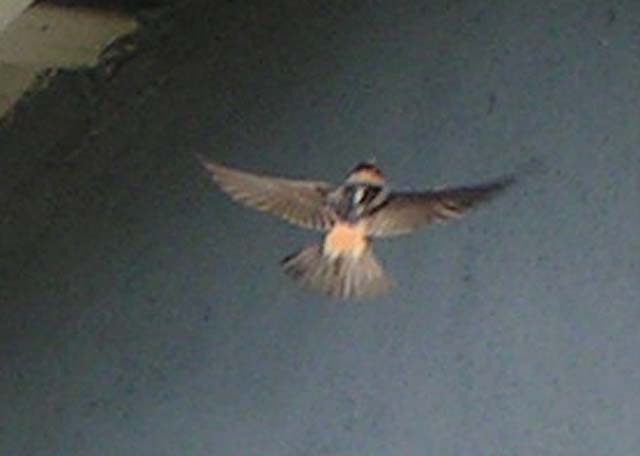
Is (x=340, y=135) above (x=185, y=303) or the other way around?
above

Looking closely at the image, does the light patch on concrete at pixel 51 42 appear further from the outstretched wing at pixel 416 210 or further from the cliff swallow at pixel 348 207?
the outstretched wing at pixel 416 210

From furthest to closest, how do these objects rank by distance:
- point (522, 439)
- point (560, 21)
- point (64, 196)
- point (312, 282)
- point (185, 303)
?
point (64, 196)
point (185, 303)
point (560, 21)
point (522, 439)
point (312, 282)

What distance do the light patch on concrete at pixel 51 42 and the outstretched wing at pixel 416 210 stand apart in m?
0.96

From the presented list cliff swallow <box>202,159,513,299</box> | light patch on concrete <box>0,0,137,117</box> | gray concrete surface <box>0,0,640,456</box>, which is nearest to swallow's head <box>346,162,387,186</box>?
cliff swallow <box>202,159,513,299</box>

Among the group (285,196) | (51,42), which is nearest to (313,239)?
(51,42)

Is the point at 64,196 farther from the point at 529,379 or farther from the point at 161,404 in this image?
the point at 529,379

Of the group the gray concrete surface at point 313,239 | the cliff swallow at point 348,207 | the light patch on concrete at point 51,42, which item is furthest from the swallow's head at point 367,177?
the light patch on concrete at point 51,42

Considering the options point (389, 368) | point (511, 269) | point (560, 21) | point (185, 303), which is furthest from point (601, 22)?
point (185, 303)

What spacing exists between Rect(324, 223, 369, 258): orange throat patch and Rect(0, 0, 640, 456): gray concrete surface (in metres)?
0.46

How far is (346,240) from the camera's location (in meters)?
1.48

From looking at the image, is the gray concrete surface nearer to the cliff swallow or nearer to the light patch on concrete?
the light patch on concrete

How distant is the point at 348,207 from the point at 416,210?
0.16 feet

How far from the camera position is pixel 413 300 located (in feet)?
6.69

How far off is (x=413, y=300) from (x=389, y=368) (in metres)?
0.07
